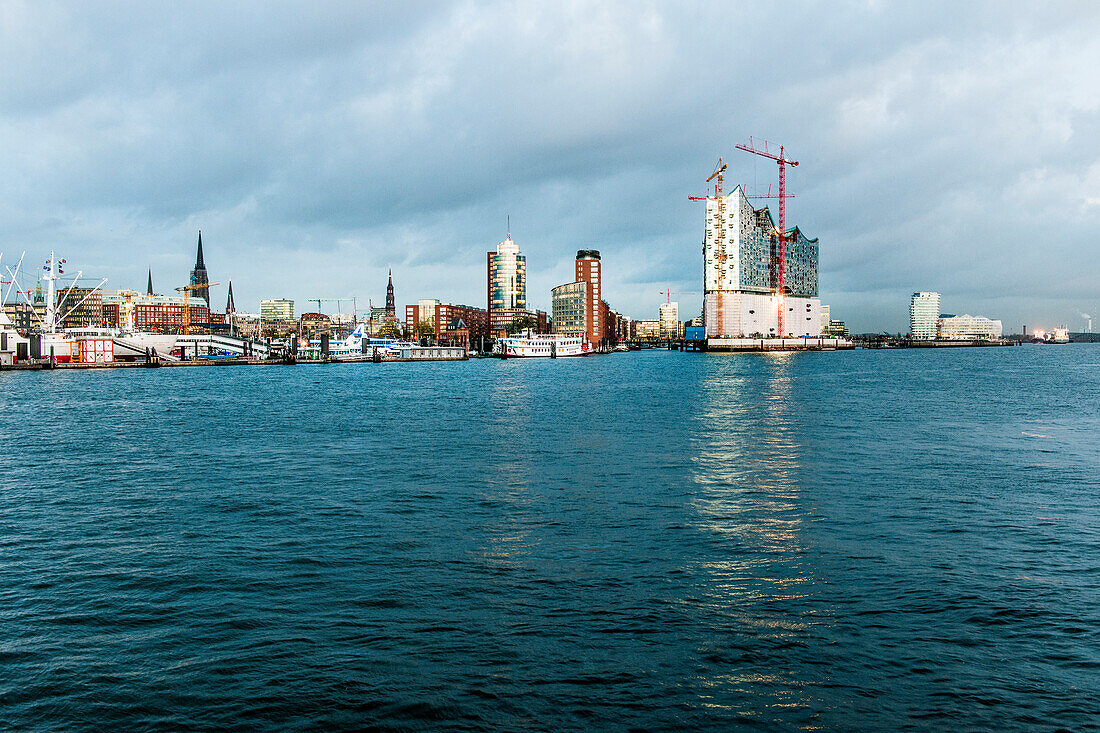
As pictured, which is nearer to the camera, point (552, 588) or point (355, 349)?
point (552, 588)

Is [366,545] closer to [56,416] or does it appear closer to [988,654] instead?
[988,654]

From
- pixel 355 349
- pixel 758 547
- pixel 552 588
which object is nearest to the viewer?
pixel 552 588

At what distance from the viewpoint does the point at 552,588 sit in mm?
14312

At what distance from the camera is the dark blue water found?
9.92m

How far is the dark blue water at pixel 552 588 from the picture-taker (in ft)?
32.6

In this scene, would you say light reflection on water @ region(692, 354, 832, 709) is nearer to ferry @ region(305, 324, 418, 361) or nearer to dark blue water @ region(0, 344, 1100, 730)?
dark blue water @ region(0, 344, 1100, 730)

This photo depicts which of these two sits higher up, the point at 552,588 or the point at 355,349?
the point at 355,349

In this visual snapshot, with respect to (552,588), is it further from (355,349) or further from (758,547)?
(355,349)

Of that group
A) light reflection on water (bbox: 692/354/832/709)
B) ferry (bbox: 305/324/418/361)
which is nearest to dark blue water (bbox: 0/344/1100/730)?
light reflection on water (bbox: 692/354/832/709)

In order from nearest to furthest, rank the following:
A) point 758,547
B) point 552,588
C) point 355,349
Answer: point 552,588, point 758,547, point 355,349

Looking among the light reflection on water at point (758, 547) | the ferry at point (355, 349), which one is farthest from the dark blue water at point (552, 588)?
the ferry at point (355, 349)

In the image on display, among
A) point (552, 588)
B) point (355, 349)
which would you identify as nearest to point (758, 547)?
point (552, 588)

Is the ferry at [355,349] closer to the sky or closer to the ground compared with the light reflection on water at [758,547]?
closer to the sky

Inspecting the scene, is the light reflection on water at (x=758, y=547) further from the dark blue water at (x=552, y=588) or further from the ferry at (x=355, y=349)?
the ferry at (x=355, y=349)
